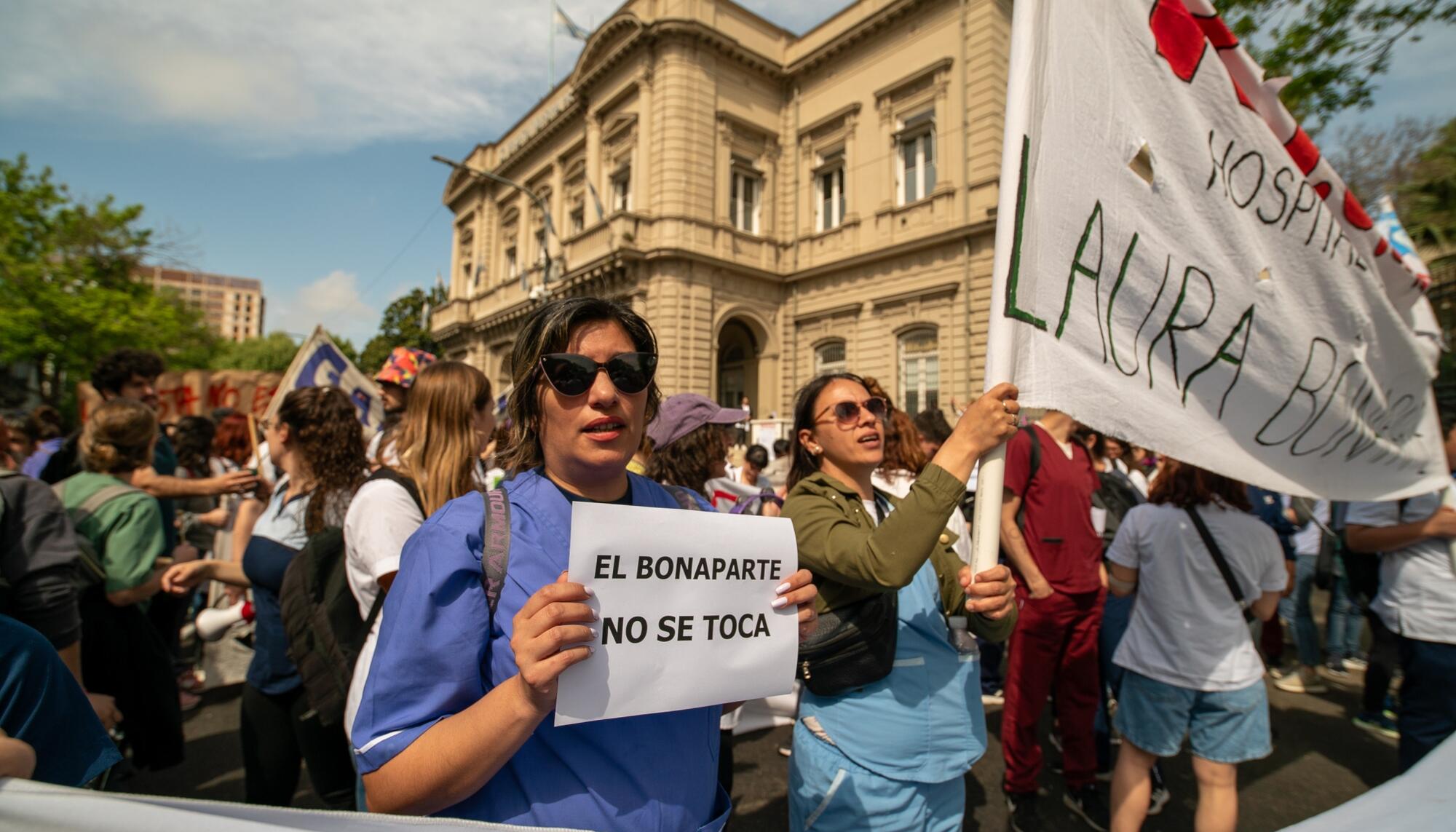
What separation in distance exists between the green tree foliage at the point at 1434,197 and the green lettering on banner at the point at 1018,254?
1947 cm

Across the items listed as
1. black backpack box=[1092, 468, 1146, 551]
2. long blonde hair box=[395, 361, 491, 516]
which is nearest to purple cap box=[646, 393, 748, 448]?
long blonde hair box=[395, 361, 491, 516]

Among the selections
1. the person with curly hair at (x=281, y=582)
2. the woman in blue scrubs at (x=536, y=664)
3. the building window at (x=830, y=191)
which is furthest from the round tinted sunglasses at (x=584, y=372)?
the building window at (x=830, y=191)

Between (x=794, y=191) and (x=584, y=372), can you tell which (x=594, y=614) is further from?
(x=794, y=191)

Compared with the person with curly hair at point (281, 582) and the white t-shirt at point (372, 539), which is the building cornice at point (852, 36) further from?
the white t-shirt at point (372, 539)

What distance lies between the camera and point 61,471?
3580 mm

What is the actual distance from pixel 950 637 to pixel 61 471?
183 inches

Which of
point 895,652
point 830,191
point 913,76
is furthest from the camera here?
point 830,191

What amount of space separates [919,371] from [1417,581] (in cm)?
1319

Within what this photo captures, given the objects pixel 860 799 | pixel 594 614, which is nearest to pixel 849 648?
pixel 860 799

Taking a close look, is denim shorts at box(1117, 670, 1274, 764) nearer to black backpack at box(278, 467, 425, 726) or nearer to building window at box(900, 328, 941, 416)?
black backpack at box(278, 467, 425, 726)

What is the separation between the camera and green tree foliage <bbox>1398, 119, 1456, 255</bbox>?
48.4 feet

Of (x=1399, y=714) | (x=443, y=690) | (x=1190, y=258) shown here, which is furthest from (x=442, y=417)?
(x=1399, y=714)

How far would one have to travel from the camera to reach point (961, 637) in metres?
2.04

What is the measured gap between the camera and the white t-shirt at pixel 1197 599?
259cm
